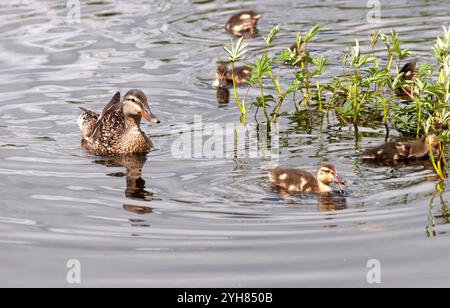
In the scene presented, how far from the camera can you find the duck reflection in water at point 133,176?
25.3ft

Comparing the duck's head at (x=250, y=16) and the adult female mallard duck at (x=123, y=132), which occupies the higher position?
the duck's head at (x=250, y=16)

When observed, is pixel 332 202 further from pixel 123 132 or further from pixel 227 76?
pixel 227 76

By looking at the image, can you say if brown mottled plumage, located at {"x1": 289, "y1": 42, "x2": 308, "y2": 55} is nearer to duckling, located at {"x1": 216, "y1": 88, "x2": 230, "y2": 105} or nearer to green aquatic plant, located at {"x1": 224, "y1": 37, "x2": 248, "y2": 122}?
green aquatic plant, located at {"x1": 224, "y1": 37, "x2": 248, "y2": 122}

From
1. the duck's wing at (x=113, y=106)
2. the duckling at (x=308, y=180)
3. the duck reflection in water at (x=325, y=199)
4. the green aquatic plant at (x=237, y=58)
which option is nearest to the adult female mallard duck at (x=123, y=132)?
the duck's wing at (x=113, y=106)

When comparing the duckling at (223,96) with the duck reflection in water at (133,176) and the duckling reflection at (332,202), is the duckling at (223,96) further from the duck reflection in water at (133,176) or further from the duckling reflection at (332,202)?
the duckling reflection at (332,202)

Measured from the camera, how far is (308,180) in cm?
779

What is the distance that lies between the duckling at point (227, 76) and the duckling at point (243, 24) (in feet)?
4.76

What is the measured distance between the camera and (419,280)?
20.2 feet

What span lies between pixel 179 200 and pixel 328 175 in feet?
3.68

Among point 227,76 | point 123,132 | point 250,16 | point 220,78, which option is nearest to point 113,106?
point 123,132

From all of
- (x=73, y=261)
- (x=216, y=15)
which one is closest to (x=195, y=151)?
(x=73, y=261)

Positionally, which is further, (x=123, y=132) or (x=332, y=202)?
(x=123, y=132)

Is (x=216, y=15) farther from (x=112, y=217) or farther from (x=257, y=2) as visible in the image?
(x=112, y=217)
